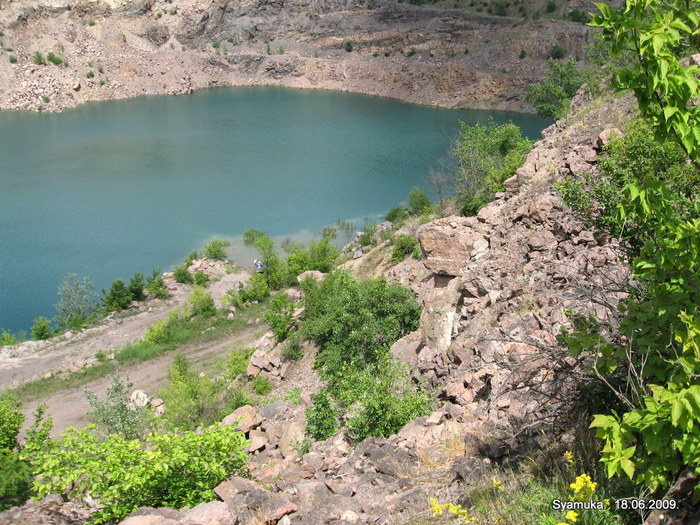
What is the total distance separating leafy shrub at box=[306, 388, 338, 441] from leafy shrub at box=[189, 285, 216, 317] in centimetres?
1693

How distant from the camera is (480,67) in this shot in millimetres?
72125

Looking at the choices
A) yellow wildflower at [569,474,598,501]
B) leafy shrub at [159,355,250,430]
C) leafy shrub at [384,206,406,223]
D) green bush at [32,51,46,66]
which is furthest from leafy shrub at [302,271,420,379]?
green bush at [32,51,46,66]

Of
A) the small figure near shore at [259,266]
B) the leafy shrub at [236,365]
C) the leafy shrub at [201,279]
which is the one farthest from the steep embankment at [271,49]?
the leafy shrub at [236,365]

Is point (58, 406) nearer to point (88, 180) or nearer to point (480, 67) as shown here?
point (88, 180)

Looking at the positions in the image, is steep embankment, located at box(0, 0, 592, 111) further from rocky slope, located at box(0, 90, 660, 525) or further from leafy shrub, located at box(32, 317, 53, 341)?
rocky slope, located at box(0, 90, 660, 525)

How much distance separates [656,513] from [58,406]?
2110 centimetres

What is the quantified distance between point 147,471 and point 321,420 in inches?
154

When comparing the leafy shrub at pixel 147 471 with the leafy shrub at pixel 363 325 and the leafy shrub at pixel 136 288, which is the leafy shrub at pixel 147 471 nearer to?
the leafy shrub at pixel 363 325

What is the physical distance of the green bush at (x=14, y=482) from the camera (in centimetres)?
1190

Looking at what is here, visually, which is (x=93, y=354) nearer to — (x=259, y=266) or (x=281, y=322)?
(x=281, y=322)

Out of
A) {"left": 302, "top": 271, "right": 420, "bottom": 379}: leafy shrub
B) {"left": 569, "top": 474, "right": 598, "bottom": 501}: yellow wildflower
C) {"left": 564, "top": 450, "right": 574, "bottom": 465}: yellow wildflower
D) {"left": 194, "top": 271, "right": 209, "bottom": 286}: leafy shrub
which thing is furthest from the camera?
{"left": 194, "top": 271, "right": 209, "bottom": 286}: leafy shrub

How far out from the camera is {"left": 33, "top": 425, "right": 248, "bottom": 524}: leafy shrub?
8.93 metres

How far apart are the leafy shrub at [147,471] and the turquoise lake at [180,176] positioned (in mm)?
22590

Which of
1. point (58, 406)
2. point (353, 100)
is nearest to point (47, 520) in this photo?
point (58, 406)
